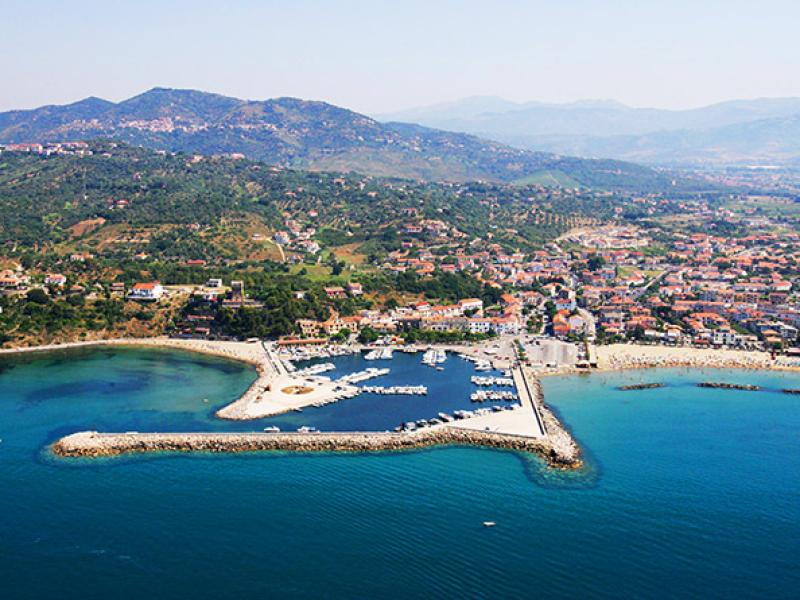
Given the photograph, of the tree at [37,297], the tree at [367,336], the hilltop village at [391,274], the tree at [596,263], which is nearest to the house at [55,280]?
the hilltop village at [391,274]

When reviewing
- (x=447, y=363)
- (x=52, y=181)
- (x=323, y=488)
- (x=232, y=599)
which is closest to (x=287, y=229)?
(x=52, y=181)

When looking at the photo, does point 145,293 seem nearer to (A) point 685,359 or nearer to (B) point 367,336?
(B) point 367,336

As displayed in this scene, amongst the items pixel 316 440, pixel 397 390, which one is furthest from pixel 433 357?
pixel 316 440

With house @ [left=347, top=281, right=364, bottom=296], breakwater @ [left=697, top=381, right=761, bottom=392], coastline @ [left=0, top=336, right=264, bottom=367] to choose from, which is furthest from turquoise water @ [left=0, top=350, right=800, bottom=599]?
house @ [left=347, top=281, right=364, bottom=296]

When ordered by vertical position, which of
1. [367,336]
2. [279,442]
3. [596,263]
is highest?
[596,263]

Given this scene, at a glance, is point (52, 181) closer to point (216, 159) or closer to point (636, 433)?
point (216, 159)
